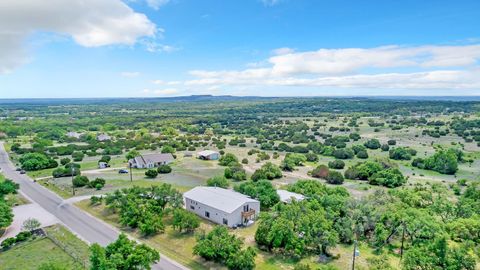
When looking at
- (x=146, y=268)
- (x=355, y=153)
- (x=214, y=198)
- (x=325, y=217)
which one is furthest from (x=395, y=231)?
(x=355, y=153)

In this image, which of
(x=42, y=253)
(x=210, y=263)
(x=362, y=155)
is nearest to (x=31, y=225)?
(x=42, y=253)

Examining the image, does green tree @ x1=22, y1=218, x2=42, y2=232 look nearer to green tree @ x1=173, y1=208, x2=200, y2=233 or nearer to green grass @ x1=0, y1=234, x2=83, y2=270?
green grass @ x1=0, y1=234, x2=83, y2=270

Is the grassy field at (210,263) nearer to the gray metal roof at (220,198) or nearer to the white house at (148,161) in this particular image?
the gray metal roof at (220,198)

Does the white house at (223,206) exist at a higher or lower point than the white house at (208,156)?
higher

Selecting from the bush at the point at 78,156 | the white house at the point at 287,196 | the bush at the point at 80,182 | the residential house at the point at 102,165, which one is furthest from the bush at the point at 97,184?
the white house at the point at 287,196

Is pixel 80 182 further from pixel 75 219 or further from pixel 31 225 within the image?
pixel 31 225

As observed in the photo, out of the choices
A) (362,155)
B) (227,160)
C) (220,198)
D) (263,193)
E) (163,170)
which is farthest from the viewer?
(362,155)
